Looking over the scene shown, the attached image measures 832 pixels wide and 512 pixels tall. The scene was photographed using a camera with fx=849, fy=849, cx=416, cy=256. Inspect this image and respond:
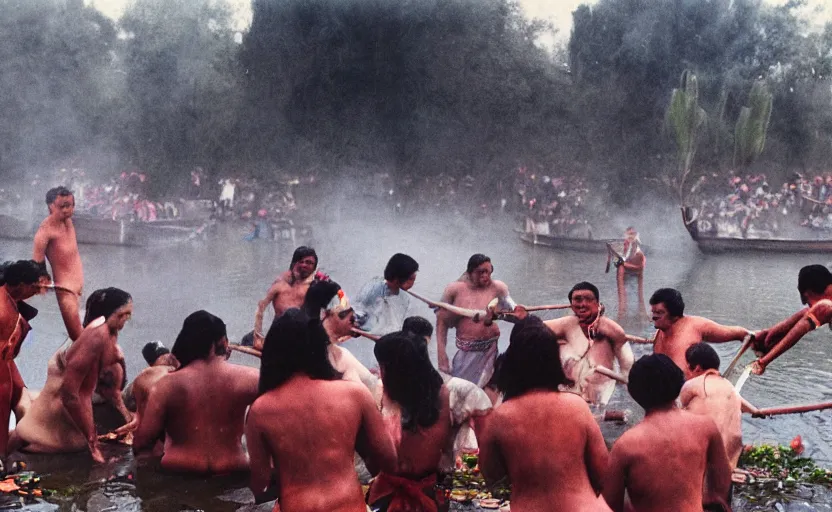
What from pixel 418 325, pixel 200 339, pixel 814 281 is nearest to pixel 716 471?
pixel 418 325

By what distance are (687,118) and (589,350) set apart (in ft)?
81.1

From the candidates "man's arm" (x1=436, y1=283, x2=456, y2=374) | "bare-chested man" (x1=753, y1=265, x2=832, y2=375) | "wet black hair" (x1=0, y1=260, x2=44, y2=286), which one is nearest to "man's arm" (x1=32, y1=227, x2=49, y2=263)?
"wet black hair" (x1=0, y1=260, x2=44, y2=286)

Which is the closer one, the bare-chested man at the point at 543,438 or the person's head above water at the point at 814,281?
the bare-chested man at the point at 543,438

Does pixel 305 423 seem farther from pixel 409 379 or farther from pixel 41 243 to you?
pixel 41 243

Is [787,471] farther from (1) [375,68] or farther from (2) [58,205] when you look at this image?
(1) [375,68]

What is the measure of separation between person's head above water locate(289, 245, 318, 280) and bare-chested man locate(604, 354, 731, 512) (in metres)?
4.09

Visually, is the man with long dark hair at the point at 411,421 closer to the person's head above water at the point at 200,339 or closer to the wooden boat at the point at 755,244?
the person's head above water at the point at 200,339

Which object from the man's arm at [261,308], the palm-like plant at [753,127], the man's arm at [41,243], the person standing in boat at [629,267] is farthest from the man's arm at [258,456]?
the palm-like plant at [753,127]

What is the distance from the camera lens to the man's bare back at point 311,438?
3047 mm

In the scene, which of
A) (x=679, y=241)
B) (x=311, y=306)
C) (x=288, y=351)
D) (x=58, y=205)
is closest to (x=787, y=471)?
(x=311, y=306)

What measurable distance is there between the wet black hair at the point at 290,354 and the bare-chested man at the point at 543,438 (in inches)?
26.6

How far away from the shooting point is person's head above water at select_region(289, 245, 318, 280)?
273 inches

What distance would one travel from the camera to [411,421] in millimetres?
3643

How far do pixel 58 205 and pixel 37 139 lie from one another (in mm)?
17811
